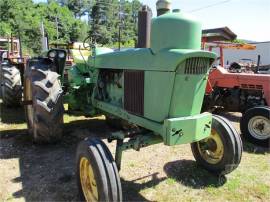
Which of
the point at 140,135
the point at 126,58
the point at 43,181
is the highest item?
the point at 126,58

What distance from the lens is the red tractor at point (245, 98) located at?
535 cm

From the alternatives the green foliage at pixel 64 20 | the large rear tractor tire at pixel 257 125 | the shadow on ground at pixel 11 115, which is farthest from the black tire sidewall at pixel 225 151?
the green foliage at pixel 64 20

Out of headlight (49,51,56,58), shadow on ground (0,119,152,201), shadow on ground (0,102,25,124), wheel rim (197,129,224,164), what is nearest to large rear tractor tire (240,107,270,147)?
wheel rim (197,129,224,164)

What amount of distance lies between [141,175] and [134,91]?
→ 118cm

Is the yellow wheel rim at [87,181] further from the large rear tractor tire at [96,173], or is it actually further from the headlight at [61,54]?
the headlight at [61,54]

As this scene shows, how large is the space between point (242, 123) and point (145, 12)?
3093mm

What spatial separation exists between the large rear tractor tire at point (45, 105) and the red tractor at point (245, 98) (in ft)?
10.8

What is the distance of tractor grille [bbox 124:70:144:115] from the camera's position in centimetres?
312

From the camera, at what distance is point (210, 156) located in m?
3.85

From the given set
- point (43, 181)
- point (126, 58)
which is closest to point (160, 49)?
point (126, 58)

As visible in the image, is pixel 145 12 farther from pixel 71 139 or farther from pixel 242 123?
pixel 242 123

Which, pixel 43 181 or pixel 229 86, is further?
A: pixel 229 86

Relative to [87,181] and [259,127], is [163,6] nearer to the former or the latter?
[87,181]

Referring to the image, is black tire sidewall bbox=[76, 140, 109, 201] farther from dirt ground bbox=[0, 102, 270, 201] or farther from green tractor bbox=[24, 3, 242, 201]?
dirt ground bbox=[0, 102, 270, 201]
